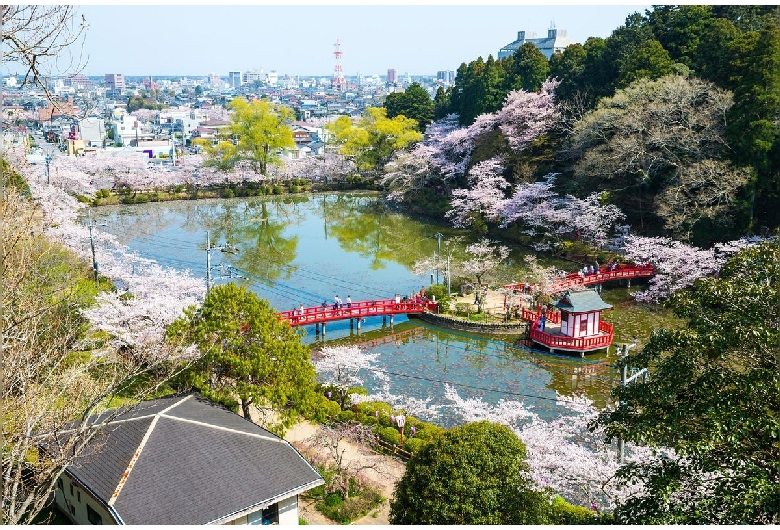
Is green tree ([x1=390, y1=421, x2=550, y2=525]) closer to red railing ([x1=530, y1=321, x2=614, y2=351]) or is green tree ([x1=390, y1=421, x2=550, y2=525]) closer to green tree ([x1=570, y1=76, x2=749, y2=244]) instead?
red railing ([x1=530, y1=321, x2=614, y2=351])

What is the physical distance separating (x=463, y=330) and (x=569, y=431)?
25.4ft

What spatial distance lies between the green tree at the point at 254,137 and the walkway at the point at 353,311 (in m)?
24.2

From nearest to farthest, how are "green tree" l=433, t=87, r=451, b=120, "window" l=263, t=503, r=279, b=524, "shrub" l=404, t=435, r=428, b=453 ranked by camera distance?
1. "window" l=263, t=503, r=279, b=524
2. "shrub" l=404, t=435, r=428, b=453
3. "green tree" l=433, t=87, r=451, b=120

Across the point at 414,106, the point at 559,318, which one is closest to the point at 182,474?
the point at 559,318

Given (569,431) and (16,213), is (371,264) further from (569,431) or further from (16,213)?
(16,213)

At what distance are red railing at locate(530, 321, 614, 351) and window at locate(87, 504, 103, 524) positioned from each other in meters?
12.7

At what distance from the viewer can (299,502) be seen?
11.8 meters

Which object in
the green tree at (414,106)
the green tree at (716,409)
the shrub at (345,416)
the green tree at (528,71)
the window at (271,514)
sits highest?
the green tree at (528,71)

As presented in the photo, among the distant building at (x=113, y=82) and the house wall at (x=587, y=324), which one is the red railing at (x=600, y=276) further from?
the distant building at (x=113, y=82)

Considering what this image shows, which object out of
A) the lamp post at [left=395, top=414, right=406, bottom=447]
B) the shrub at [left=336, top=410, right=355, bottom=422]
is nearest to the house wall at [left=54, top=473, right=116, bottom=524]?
the shrub at [left=336, top=410, right=355, bottom=422]

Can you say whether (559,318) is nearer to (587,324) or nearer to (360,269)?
(587,324)

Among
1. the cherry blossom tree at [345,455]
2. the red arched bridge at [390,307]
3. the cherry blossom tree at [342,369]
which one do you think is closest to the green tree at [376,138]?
the red arched bridge at [390,307]

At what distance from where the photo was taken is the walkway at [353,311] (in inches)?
829

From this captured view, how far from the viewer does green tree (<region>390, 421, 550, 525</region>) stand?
8.86 meters
